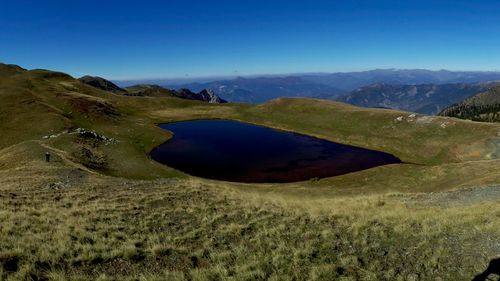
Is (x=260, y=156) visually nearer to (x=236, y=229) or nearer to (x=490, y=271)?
(x=236, y=229)

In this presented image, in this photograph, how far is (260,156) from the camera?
76.9 m

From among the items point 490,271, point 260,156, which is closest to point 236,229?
point 490,271

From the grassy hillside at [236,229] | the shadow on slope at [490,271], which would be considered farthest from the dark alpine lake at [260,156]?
the shadow on slope at [490,271]

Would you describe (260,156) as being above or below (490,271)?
below

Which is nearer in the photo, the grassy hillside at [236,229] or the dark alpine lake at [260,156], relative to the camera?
the grassy hillside at [236,229]

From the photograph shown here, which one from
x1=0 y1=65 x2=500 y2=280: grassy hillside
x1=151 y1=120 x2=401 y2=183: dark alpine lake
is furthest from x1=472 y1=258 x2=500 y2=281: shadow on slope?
x1=151 y1=120 x2=401 y2=183: dark alpine lake

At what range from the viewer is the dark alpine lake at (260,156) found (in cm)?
6394

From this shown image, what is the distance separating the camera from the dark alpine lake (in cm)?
6394

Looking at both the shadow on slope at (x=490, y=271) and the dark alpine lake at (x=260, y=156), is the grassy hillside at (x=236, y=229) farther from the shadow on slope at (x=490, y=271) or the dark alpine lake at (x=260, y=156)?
the dark alpine lake at (x=260, y=156)

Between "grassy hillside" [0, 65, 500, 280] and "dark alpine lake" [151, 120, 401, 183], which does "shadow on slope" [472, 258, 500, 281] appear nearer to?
"grassy hillside" [0, 65, 500, 280]

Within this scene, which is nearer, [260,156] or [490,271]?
[490,271]

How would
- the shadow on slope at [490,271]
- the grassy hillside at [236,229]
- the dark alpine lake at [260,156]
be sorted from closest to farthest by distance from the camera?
the shadow on slope at [490,271] → the grassy hillside at [236,229] → the dark alpine lake at [260,156]

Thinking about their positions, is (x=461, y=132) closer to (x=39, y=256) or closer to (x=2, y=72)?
(x=39, y=256)

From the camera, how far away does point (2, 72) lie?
521ft
